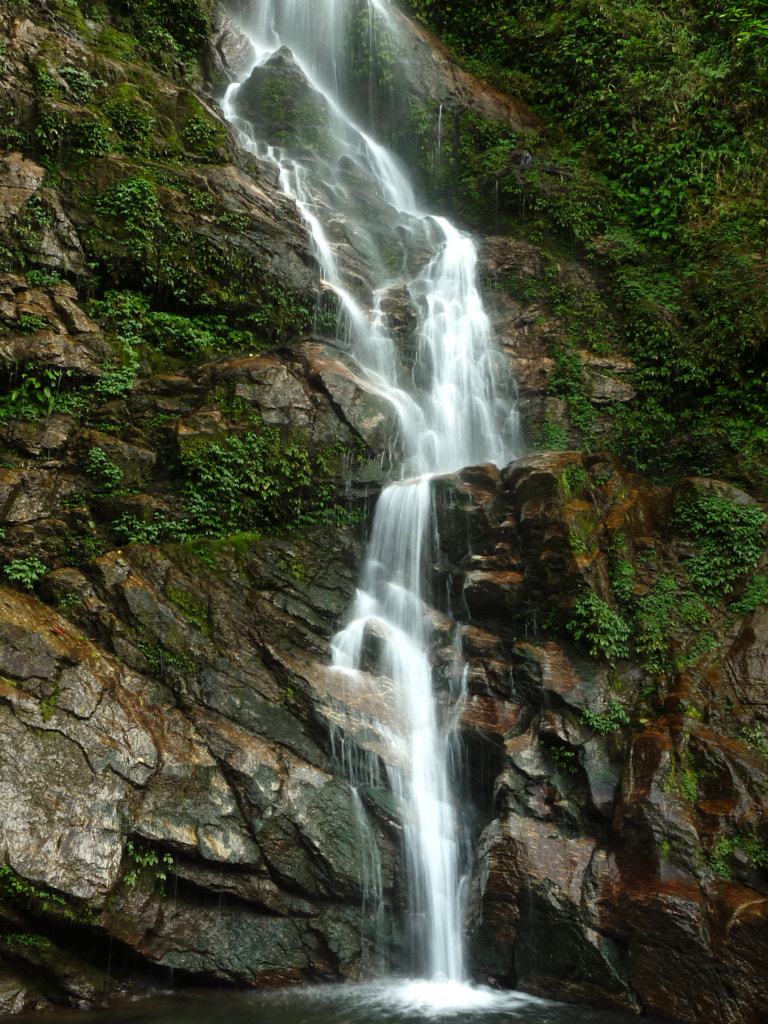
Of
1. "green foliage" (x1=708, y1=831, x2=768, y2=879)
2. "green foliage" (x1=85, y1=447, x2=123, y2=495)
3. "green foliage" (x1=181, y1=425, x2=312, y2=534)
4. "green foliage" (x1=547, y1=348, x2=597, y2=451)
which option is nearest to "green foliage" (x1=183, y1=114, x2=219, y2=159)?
"green foliage" (x1=181, y1=425, x2=312, y2=534)

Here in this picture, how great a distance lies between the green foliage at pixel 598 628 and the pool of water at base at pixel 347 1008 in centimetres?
417

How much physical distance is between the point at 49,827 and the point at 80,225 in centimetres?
1007

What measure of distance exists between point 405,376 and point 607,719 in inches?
331

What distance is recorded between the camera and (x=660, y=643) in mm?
9648

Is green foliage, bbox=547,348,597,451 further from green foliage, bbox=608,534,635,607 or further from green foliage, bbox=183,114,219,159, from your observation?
green foliage, bbox=183,114,219,159

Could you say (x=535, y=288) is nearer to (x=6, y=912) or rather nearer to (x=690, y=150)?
(x=690, y=150)

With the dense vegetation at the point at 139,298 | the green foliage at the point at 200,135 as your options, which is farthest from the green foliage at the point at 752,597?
the green foliage at the point at 200,135

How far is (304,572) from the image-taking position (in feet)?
36.3

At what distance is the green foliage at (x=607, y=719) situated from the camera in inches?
349

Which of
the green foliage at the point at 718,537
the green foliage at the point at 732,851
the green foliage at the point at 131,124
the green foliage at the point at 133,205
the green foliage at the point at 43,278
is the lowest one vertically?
the green foliage at the point at 732,851

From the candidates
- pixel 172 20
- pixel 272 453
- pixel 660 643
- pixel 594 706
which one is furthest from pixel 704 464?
pixel 172 20

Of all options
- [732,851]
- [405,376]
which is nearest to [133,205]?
[405,376]

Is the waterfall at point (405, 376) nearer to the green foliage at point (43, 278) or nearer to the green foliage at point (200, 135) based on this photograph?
the green foliage at point (200, 135)

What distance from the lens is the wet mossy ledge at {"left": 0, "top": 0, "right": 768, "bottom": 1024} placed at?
7.50m
